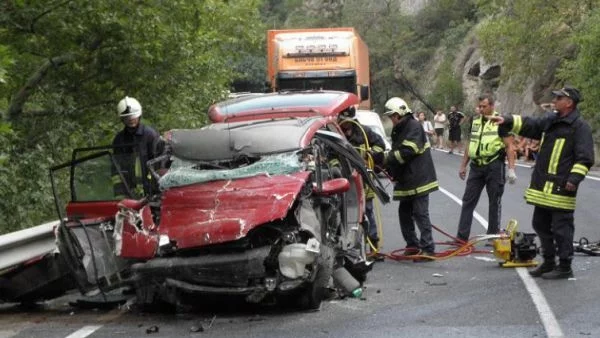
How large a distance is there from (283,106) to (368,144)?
1.19m

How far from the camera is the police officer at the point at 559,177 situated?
8703 millimetres

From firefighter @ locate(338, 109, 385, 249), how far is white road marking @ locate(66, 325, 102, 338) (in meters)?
3.86

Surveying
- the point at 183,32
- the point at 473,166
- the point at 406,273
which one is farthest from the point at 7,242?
the point at 183,32

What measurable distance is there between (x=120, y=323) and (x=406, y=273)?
3.23 meters

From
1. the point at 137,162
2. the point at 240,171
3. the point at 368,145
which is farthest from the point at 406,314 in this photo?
the point at 368,145

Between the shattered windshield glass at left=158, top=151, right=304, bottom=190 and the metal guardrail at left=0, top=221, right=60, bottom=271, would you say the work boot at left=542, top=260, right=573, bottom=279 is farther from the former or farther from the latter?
the metal guardrail at left=0, top=221, right=60, bottom=271

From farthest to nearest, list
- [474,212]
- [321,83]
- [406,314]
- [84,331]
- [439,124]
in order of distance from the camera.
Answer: [439,124], [321,83], [474,212], [406,314], [84,331]

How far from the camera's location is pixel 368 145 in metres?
10.5

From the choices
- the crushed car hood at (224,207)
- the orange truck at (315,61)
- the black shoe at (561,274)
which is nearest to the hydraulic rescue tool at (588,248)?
the black shoe at (561,274)

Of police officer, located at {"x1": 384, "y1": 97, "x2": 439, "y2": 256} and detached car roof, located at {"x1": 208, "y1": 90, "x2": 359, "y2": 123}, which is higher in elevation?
detached car roof, located at {"x1": 208, "y1": 90, "x2": 359, "y2": 123}

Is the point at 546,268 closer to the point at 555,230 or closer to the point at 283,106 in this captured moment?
the point at 555,230

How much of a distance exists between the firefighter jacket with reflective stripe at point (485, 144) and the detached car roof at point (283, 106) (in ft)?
6.14

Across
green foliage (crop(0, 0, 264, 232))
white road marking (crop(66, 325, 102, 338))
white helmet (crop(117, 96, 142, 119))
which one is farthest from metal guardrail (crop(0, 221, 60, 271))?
green foliage (crop(0, 0, 264, 232))

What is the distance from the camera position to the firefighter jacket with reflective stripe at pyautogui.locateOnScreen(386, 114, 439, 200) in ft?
34.2
